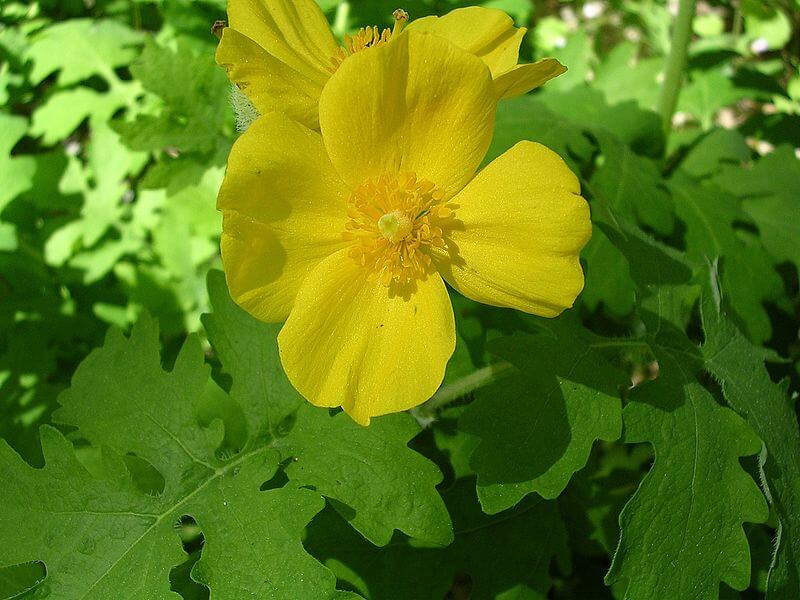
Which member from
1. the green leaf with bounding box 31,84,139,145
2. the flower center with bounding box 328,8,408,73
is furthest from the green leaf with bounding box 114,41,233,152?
the flower center with bounding box 328,8,408,73

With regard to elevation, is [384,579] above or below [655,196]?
below

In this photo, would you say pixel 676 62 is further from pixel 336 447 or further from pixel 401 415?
pixel 336 447

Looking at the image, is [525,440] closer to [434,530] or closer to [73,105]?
[434,530]

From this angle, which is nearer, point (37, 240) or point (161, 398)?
point (161, 398)

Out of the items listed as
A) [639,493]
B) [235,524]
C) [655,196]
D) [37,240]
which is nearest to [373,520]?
[235,524]

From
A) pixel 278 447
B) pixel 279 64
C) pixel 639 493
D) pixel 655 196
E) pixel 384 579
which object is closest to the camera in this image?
pixel 279 64

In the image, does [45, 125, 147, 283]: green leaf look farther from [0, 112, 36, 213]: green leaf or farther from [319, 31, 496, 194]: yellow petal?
[319, 31, 496, 194]: yellow petal

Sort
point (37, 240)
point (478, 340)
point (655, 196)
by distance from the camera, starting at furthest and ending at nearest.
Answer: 1. point (37, 240)
2. point (655, 196)
3. point (478, 340)

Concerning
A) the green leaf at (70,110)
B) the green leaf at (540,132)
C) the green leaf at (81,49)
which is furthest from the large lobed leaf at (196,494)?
the green leaf at (81,49)
